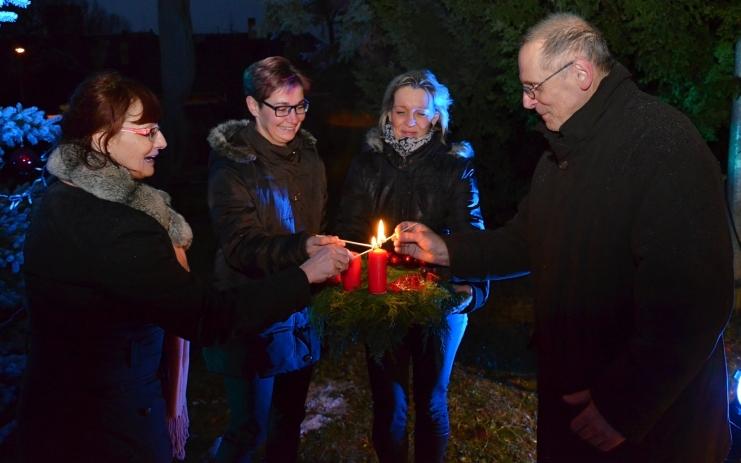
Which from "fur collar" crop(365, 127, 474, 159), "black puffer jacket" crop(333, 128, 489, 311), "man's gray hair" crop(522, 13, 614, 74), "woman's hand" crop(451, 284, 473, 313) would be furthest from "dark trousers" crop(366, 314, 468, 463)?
"man's gray hair" crop(522, 13, 614, 74)

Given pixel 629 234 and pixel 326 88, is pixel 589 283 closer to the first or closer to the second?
pixel 629 234

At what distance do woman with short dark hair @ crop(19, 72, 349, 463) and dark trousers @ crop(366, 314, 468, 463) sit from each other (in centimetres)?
149

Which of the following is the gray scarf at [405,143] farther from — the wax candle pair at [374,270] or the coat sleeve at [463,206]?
the wax candle pair at [374,270]

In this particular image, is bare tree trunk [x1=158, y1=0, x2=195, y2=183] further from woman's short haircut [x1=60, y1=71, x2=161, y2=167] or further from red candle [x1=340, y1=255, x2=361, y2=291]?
woman's short haircut [x1=60, y1=71, x2=161, y2=167]

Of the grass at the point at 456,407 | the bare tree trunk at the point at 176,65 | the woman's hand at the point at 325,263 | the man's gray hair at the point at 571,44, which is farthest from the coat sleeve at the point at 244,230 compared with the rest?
the bare tree trunk at the point at 176,65

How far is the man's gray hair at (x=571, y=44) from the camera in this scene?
8.91ft

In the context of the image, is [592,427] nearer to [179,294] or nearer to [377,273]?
[377,273]

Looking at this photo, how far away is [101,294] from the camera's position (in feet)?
8.63

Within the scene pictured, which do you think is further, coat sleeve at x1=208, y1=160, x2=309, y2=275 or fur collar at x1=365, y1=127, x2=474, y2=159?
fur collar at x1=365, y1=127, x2=474, y2=159

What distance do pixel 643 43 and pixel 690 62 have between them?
1.85 feet

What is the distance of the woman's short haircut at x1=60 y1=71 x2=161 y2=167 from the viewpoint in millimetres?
2713

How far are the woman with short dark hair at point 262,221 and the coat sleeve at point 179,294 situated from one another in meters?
0.57

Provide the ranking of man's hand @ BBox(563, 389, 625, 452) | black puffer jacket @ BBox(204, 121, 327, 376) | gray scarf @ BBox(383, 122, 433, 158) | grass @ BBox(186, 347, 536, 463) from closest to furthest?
man's hand @ BBox(563, 389, 625, 452) < black puffer jacket @ BBox(204, 121, 327, 376) < gray scarf @ BBox(383, 122, 433, 158) < grass @ BBox(186, 347, 536, 463)

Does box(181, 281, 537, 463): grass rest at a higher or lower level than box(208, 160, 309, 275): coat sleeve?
lower
